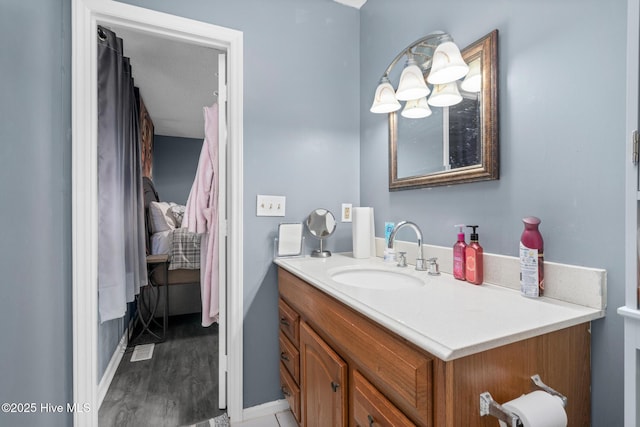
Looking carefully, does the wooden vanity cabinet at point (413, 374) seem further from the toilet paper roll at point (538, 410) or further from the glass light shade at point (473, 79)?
the glass light shade at point (473, 79)

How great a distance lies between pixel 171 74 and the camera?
9.01 ft

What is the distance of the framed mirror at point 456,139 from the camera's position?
1058 mm

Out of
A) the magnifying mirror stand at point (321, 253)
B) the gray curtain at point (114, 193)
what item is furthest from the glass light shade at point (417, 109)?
the gray curtain at point (114, 193)

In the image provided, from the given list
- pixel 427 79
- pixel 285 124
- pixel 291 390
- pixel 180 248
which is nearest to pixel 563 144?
pixel 427 79

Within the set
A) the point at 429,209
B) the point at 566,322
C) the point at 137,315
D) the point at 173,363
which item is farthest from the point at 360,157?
the point at 137,315

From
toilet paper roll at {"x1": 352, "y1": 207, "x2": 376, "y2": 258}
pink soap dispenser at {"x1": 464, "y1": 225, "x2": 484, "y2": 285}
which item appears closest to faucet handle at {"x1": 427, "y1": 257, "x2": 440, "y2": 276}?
pink soap dispenser at {"x1": 464, "y1": 225, "x2": 484, "y2": 285}

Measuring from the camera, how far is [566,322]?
706 mm

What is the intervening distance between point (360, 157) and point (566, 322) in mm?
1379

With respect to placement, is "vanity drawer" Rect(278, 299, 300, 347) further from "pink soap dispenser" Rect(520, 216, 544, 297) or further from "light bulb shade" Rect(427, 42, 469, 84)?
"light bulb shade" Rect(427, 42, 469, 84)

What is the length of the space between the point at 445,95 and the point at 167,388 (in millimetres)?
2269

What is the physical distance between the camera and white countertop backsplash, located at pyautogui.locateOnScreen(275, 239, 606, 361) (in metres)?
0.60

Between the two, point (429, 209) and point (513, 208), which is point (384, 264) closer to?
point (429, 209)

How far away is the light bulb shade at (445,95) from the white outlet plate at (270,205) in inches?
35.6

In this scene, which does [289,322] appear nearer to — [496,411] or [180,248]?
[496,411]
